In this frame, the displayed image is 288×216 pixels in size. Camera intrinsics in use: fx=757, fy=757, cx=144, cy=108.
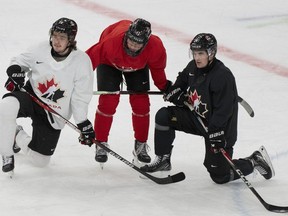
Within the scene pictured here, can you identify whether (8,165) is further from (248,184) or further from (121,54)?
(248,184)

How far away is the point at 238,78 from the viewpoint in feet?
18.3

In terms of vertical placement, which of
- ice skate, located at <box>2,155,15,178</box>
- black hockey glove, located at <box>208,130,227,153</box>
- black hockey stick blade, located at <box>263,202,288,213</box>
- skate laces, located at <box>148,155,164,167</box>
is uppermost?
black hockey glove, located at <box>208,130,227,153</box>

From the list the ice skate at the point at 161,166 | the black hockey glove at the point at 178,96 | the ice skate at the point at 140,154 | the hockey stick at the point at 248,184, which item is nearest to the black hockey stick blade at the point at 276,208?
the hockey stick at the point at 248,184

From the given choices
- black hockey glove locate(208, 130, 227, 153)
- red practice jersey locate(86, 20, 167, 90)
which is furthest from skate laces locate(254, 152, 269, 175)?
Answer: red practice jersey locate(86, 20, 167, 90)

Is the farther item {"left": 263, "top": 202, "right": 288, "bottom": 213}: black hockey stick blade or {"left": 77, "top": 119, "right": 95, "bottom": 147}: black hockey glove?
{"left": 77, "top": 119, "right": 95, "bottom": 147}: black hockey glove

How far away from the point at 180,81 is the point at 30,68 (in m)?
0.80

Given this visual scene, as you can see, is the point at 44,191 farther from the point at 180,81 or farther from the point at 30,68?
the point at 180,81

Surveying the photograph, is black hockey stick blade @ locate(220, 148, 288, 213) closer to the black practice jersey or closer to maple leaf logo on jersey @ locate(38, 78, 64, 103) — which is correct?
the black practice jersey

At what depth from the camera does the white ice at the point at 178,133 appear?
371cm

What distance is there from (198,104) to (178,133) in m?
0.78

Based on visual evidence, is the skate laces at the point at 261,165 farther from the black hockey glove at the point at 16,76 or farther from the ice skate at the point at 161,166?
the black hockey glove at the point at 16,76

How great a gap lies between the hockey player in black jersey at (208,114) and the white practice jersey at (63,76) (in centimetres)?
42

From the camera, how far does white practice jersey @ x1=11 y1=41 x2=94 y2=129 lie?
3895 mm

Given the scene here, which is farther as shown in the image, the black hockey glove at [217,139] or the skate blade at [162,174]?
the skate blade at [162,174]
